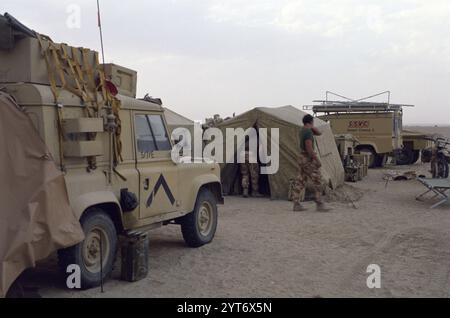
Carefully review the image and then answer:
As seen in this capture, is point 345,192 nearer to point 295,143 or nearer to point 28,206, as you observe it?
point 295,143

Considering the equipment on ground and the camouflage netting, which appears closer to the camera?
the camouflage netting

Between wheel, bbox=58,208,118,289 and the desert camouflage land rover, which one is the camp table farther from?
wheel, bbox=58,208,118,289

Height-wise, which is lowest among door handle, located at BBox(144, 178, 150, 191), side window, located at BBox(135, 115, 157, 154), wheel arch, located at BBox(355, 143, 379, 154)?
wheel arch, located at BBox(355, 143, 379, 154)

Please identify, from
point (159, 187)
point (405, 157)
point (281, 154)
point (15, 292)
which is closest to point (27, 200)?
point (15, 292)

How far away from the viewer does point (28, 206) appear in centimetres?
483

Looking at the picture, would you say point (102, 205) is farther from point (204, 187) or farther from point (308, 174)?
point (308, 174)

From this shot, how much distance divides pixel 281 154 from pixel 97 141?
805cm

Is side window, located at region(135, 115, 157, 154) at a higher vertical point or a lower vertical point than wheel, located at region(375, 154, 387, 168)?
higher

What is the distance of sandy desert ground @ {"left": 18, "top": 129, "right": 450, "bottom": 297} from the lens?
5895 millimetres

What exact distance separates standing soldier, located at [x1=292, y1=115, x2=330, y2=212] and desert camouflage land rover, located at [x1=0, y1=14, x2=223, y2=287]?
4431 millimetres

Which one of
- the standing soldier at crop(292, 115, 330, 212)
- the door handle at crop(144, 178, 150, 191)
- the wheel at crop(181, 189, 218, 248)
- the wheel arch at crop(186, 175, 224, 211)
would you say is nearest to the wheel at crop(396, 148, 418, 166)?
the standing soldier at crop(292, 115, 330, 212)

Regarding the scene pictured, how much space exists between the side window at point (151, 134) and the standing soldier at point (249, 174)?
6425 millimetres

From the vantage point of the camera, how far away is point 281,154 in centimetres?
1338
